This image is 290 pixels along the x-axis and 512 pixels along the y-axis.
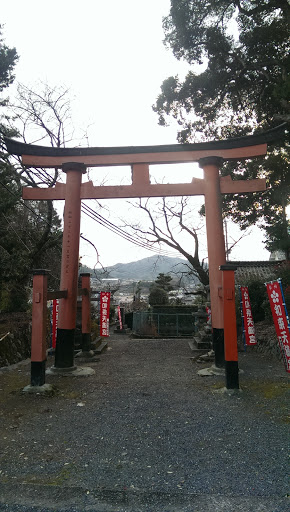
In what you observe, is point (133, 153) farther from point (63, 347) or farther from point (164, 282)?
point (164, 282)

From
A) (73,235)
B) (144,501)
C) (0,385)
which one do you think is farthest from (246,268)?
(144,501)

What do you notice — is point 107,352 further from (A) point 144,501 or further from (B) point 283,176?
(B) point 283,176

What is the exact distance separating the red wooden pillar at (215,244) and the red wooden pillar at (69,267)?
292 centimetres

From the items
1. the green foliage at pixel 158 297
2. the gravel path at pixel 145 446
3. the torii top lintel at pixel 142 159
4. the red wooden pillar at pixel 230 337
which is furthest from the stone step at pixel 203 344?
the green foliage at pixel 158 297

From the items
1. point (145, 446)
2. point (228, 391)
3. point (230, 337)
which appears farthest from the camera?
point (230, 337)

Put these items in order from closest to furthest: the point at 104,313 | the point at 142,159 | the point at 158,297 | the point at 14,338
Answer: the point at 142,159 → the point at 14,338 → the point at 104,313 → the point at 158,297

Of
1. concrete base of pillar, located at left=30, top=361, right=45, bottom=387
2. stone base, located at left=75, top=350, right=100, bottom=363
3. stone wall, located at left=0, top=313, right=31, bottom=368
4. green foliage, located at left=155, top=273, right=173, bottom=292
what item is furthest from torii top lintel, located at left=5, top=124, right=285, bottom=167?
green foliage, located at left=155, top=273, right=173, bottom=292

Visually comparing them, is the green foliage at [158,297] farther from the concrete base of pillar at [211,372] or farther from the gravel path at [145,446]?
the gravel path at [145,446]

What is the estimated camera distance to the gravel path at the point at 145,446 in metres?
2.47

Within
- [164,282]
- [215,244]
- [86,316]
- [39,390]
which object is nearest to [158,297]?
[164,282]

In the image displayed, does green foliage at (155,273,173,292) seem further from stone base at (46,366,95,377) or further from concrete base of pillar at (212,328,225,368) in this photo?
stone base at (46,366,95,377)

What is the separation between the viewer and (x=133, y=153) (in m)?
7.34

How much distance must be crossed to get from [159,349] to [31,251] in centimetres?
566

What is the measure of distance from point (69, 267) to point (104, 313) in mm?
4616
